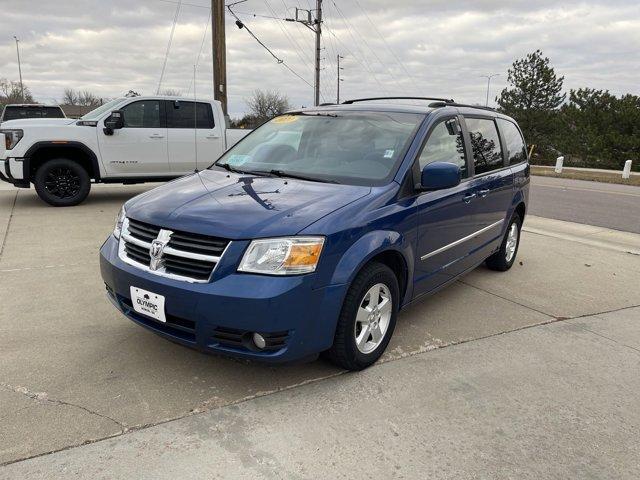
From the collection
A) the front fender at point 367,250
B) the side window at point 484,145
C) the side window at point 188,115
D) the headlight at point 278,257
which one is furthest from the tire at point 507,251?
the side window at point 188,115

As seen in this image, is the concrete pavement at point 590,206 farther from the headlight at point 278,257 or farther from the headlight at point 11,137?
the headlight at point 11,137

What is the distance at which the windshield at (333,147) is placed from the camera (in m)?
3.66

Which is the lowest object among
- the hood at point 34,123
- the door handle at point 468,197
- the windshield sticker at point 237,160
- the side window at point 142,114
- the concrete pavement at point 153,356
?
the concrete pavement at point 153,356

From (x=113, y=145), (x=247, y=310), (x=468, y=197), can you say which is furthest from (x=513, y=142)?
(x=113, y=145)

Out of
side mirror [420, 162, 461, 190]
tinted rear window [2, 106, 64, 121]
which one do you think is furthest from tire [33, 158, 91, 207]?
tinted rear window [2, 106, 64, 121]

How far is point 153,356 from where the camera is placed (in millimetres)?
3432

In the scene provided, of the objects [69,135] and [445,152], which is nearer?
[445,152]

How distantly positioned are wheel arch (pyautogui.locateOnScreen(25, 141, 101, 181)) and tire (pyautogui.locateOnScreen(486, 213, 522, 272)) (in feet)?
21.6

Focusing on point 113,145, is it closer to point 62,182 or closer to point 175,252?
point 62,182

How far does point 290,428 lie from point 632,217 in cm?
1044

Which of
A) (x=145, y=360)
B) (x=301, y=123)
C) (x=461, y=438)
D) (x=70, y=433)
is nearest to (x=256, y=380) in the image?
(x=145, y=360)

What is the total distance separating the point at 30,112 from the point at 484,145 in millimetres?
15428

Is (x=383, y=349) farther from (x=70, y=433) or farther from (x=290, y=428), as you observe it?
(x=70, y=433)

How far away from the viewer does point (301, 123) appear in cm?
437
